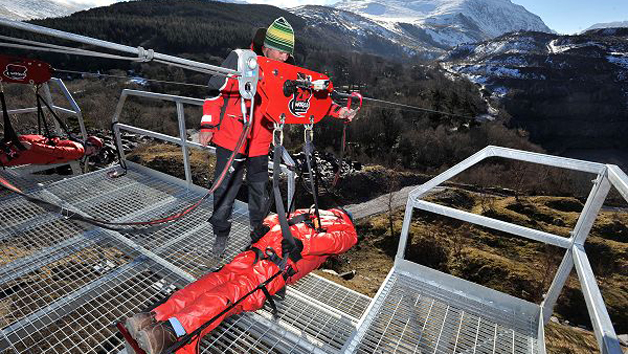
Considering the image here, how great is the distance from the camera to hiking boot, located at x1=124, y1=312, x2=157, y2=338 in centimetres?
200

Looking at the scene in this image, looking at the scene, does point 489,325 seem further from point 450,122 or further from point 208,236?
point 450,122

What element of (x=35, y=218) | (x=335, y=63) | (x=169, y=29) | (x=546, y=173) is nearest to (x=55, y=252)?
(x=35, y=218)

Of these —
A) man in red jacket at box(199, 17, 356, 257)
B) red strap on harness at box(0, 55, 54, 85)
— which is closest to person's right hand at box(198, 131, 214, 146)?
man in red jacket at box(199, 17, 356, 257)

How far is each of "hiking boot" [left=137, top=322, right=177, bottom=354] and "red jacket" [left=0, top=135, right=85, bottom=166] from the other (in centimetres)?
527

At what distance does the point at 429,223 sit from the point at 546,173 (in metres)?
19.5

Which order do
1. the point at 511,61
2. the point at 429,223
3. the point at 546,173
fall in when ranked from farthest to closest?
the point at 511,61 → the point at 546,173 → the point at 429,223

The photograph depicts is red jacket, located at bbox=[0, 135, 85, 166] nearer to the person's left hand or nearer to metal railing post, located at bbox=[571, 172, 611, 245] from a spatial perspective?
the person's left hand

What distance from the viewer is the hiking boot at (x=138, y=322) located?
2.00 metres

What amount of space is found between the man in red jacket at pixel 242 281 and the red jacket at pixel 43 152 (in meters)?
5.02

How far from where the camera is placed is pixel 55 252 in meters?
3.44

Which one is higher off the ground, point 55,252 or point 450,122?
point 55,252

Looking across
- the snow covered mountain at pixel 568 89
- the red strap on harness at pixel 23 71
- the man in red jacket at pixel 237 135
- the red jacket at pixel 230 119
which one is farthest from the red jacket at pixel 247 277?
the snow covered mountain at pixel 568 89

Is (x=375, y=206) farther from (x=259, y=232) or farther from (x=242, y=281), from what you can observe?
(x=242, y=281)

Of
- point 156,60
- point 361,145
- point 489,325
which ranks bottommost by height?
point 361,145
